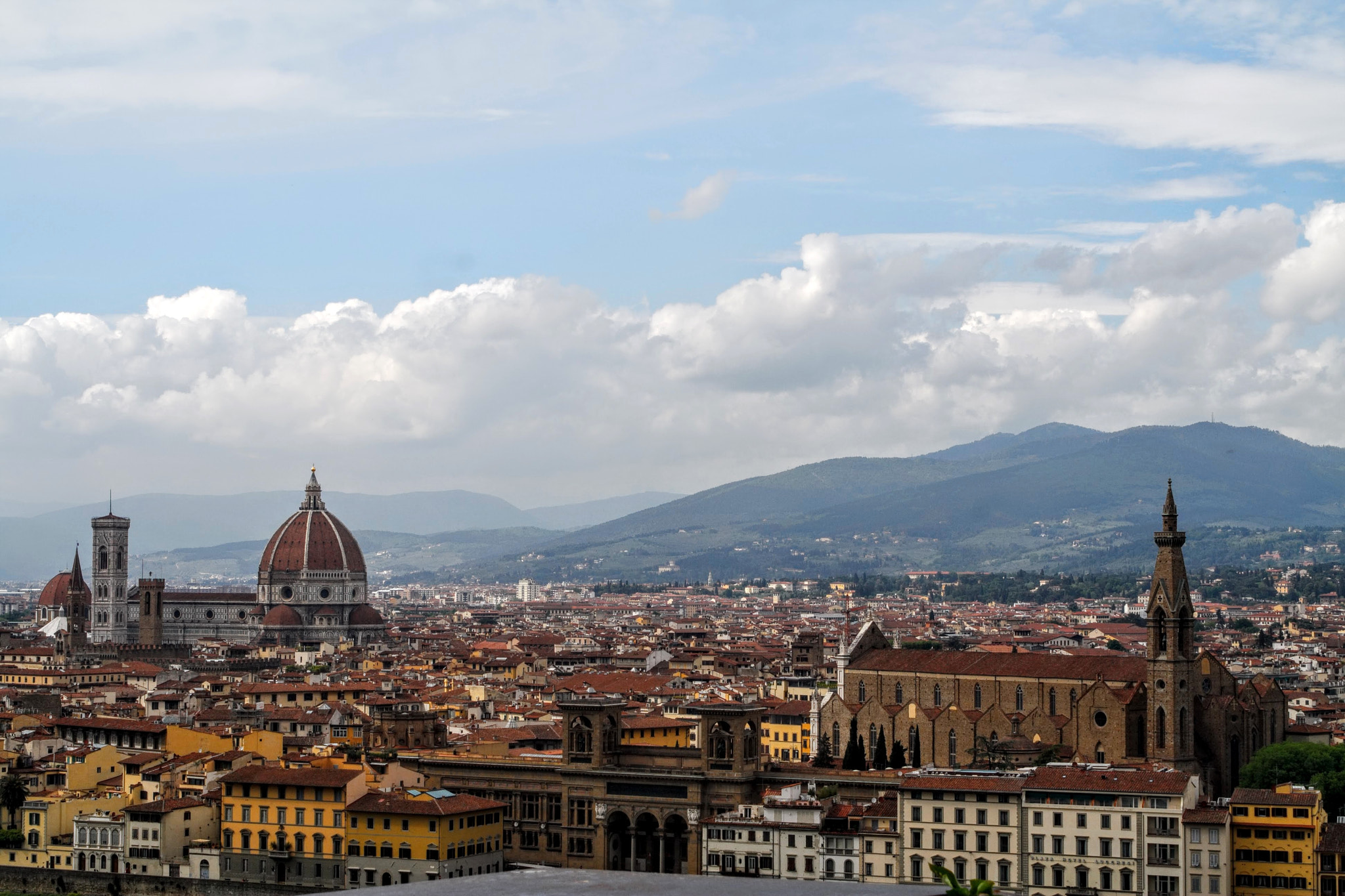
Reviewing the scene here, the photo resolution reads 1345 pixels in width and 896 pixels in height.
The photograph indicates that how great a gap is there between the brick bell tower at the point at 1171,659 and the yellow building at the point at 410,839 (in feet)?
64.8

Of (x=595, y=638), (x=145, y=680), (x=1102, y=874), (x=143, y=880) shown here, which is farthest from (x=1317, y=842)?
(x=595, y=638)

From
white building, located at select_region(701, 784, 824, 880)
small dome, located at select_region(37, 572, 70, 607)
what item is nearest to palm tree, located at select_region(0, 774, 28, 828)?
white building, located at select_region(701, 784, 824, 880)

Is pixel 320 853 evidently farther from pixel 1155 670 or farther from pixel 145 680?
pixel 145 680

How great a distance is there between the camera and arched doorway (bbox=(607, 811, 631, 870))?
169 ft

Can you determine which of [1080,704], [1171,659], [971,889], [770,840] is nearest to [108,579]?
[1080,704]

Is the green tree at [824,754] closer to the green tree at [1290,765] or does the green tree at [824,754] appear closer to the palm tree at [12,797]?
the green tree at [1290,765]

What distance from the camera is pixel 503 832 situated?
5231 cm

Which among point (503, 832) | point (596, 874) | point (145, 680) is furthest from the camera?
point (145, 680)

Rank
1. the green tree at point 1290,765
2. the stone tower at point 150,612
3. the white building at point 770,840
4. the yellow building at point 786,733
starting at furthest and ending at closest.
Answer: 1. the stone tower at point 150,612
2. the yellow building at point 786,733
3. the green tree at point 1290,765
4. the white building at point 770,840

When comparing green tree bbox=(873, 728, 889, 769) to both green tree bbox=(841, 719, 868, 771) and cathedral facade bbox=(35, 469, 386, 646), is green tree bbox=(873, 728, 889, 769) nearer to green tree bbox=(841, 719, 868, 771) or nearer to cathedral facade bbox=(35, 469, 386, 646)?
green tree bbox=(841, 719, 868, 771)

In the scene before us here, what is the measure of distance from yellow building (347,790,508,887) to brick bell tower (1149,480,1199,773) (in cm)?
1975

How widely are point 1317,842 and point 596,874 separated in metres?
33.2

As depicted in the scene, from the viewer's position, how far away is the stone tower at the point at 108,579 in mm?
138500

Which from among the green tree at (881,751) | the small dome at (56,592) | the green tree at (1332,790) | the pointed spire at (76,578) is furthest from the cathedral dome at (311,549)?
the green tree at (1332,790)
